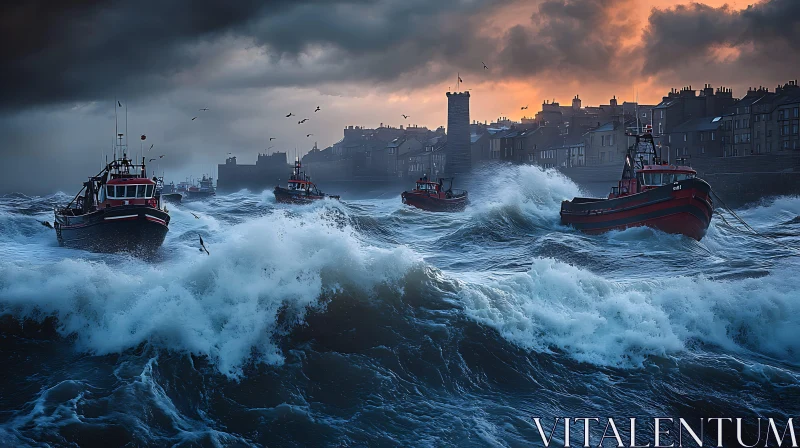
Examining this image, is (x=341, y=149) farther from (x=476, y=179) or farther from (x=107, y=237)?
(x=107, y=237)

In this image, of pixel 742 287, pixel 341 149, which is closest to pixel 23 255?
pixel 742 287

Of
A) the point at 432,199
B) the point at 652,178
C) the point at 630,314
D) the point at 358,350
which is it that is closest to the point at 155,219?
the point at 358,350

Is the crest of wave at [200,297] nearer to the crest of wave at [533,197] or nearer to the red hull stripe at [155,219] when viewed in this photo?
the red hull stripe at [155,219]

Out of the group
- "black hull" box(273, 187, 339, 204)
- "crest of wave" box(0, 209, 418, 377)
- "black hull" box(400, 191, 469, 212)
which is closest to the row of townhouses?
"black hull" box(400, 191, 469, 212)

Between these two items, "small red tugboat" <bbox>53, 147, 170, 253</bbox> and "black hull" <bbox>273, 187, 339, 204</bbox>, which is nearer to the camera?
"small red tugboat" <bbox>53, 147, 170, 253</bbox>

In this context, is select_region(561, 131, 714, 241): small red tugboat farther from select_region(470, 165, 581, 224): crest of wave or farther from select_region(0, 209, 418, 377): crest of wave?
select_region(0, 209, 418, 377): crest of wave

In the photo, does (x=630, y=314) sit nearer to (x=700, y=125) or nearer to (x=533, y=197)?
(x=533, y=197)
